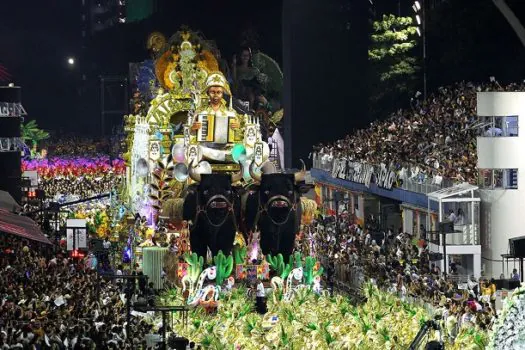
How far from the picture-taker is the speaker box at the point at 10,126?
165 ft

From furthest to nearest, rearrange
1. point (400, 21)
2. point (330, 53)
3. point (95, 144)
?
point (95, 144) < point (330, 53) < point (400, 21)

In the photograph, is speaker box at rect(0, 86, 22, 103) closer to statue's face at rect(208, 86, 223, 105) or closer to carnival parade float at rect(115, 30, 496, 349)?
carnival parade float at rect(115, 30, 496, 349)

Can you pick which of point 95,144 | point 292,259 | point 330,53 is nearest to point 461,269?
point 292,259

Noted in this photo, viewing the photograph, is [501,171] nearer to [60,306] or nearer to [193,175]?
[193,175]

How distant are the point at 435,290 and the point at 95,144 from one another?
2279 inches

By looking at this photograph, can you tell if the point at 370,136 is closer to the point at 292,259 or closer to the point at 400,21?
the point at 400,21

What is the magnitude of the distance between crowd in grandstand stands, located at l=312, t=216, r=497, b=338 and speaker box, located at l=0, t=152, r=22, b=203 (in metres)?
10.0

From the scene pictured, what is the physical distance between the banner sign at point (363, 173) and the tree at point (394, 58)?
7.28 meters

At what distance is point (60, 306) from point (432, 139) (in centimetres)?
2275

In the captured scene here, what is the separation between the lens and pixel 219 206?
35938mm

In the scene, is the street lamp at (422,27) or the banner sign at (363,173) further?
the street lamp at (422,27)

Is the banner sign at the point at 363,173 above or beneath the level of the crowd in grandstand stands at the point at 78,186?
above

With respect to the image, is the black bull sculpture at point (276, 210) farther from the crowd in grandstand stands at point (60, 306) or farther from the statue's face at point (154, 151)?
the statue's face at point (154, 151)

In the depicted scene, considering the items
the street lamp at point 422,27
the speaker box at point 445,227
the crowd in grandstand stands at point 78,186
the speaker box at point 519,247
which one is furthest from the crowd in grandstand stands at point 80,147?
the speaker box at point 519,247
